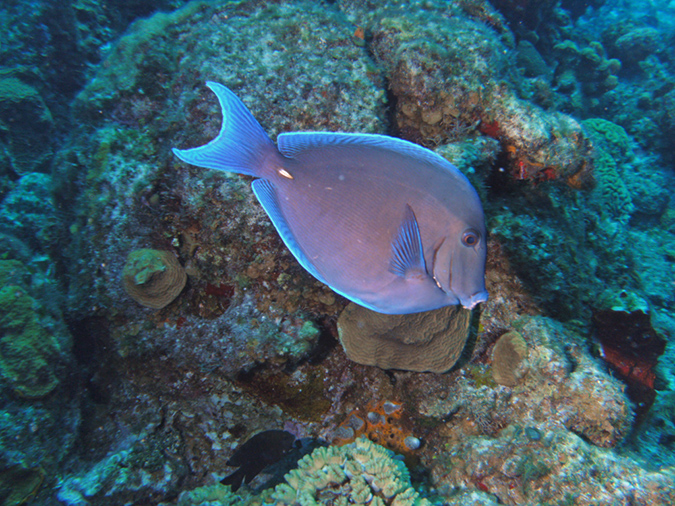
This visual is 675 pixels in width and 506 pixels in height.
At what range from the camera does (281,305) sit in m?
2.83

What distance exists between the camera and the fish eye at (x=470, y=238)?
1443mm

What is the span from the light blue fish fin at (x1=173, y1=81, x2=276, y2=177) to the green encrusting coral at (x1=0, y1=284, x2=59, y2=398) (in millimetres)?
2971

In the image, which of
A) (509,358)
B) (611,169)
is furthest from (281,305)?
(611,169)

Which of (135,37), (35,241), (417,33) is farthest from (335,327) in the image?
(35,241)

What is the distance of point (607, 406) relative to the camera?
240cm

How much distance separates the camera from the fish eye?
4.74 feet

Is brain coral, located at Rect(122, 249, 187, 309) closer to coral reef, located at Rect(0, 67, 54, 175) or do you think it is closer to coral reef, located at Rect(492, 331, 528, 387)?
coral reef, located at Rect(492, 331, 528, 387)

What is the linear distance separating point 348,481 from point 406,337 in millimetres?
1195

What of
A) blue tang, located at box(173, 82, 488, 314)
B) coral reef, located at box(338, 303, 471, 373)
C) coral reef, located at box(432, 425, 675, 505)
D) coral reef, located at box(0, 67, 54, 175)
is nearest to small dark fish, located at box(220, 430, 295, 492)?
coral reef, located at box(338, 303, 471, 373)

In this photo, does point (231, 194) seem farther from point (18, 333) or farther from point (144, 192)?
point (18, 333)

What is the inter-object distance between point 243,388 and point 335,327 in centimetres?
113

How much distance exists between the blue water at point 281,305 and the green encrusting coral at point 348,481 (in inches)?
4.8

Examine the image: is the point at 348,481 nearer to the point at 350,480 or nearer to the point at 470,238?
the point at 350,480

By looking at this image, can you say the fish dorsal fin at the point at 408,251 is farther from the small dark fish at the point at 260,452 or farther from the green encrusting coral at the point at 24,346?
the green encrusting coral at the point at 24,346
